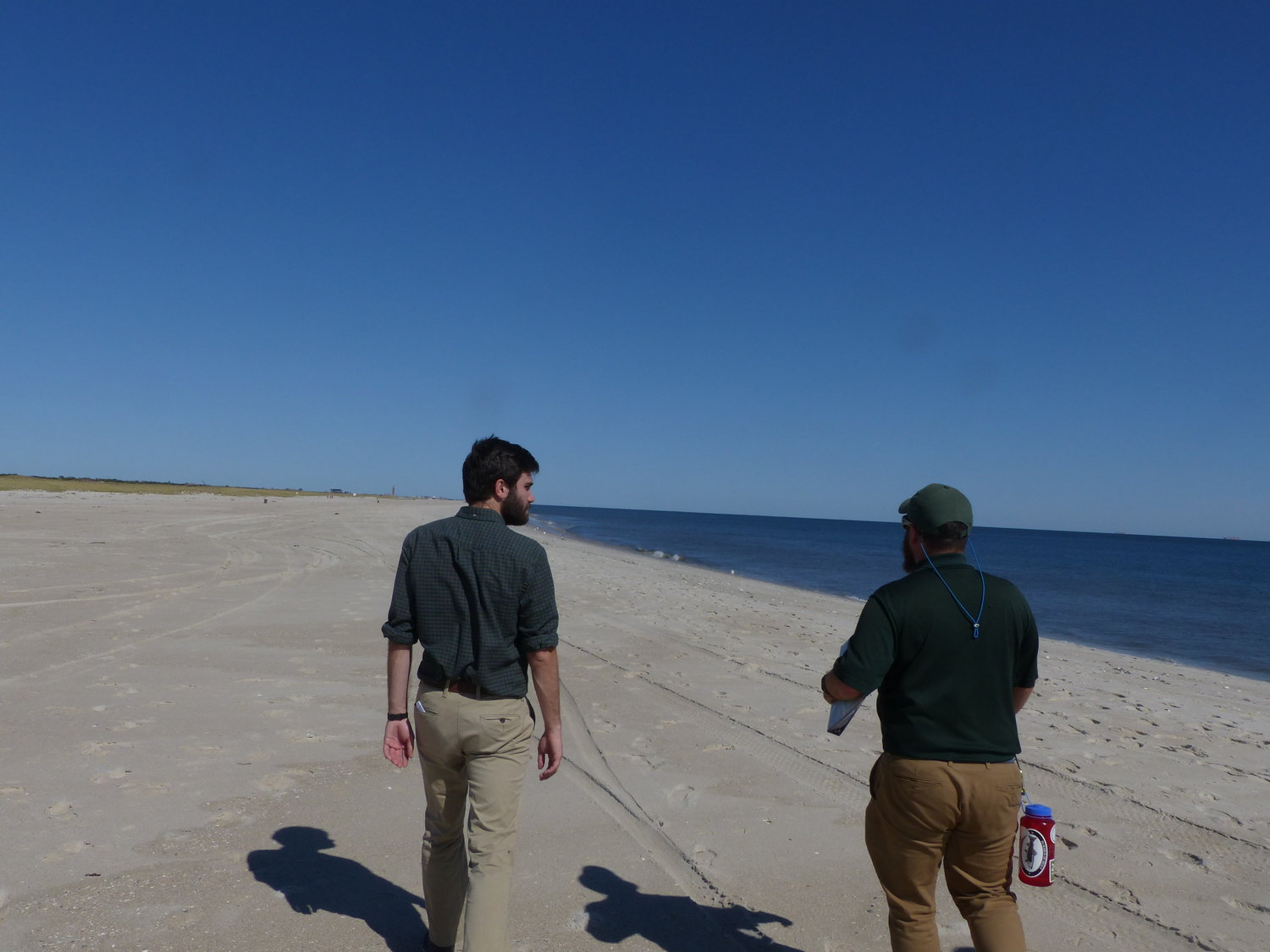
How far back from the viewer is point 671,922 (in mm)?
3486

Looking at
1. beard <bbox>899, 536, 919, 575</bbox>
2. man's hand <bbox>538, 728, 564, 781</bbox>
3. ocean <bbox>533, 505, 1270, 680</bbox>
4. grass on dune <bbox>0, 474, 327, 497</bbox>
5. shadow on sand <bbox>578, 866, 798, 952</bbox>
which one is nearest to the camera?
beard <bbox>899, 536, 919, 575</bbox>

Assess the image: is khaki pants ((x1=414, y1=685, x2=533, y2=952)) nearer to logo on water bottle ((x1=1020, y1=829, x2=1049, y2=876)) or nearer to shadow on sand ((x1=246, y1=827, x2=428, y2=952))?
shadow on sand ((x1=246, y1=827, x2=428, y2=952))

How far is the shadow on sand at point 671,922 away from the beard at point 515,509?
181 centimetres

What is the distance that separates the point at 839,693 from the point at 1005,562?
59043 millimetres

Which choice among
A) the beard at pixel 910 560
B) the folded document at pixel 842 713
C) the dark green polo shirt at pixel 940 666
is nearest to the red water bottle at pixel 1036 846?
the dark green polo shirt at pixel 940 666

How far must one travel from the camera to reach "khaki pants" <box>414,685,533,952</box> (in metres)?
2.77

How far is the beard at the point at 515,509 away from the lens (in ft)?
9.94

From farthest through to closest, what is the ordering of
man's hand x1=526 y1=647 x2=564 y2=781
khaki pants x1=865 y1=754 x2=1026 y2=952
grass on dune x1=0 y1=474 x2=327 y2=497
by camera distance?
grass on dune x1=0 y1=474 x2=327 y2=497
man's hand x1=526 y1=647 x2=564 y2=781
khaki pants x1=865 y1=754 x2=1026 y2=952

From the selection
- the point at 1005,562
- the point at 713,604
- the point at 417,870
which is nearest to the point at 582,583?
the point at 713,604

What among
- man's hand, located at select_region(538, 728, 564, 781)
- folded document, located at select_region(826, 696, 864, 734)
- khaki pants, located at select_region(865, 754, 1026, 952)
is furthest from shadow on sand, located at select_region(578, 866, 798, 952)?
folded document, located at select_region(826, 696, 864, 734)

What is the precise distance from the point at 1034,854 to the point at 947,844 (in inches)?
12.6

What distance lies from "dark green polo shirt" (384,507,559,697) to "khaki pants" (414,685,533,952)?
0.31ft

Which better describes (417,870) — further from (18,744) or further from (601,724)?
(18,744)

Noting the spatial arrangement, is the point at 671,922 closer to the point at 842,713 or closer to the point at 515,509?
the point at 842,713
